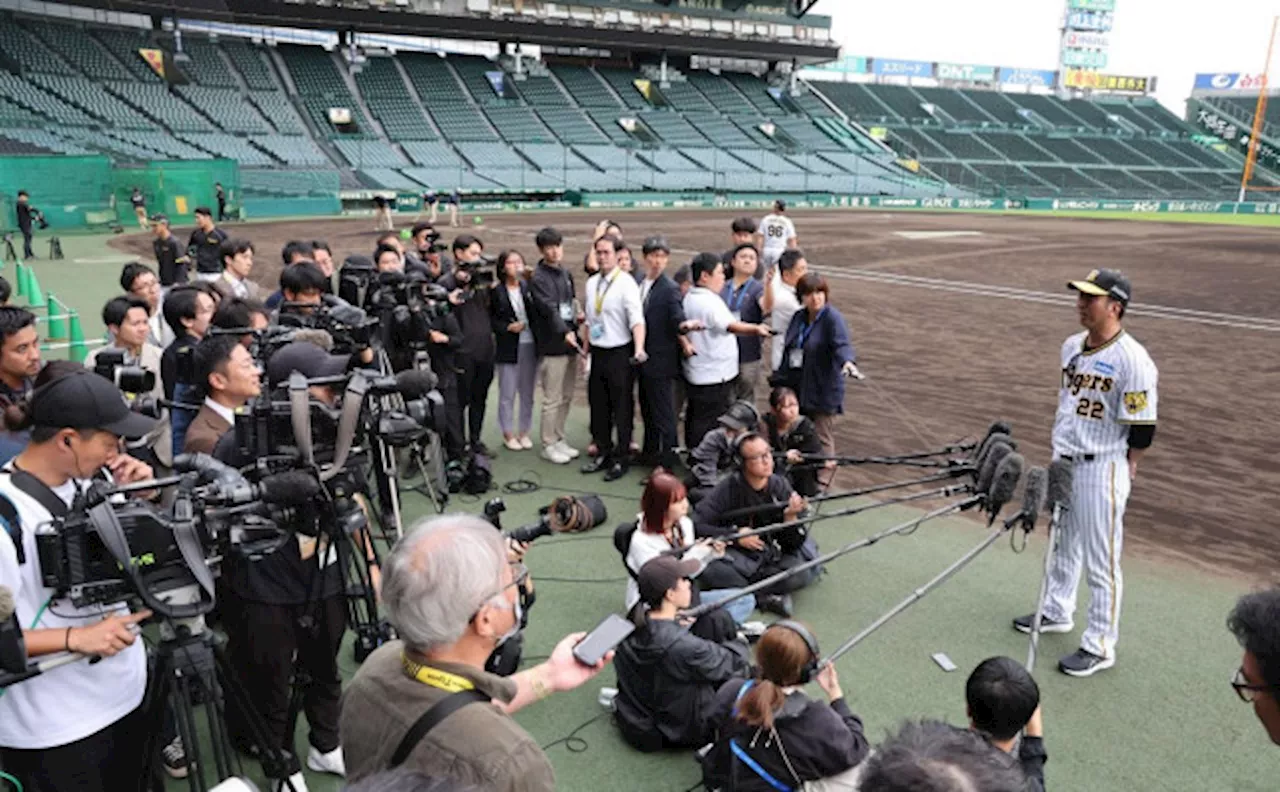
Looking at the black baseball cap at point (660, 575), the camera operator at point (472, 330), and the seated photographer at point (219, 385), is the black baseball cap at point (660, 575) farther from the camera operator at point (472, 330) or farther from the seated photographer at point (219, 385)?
the camera operator at point (472, 330)

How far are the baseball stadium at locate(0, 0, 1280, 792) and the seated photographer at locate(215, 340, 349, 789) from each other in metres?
0.29

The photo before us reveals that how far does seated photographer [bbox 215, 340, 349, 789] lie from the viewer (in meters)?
3.53

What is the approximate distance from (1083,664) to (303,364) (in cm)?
432

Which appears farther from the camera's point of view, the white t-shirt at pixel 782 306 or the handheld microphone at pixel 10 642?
the white t-shirt at pixel 782 306

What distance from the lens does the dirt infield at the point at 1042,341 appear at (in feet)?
24.1

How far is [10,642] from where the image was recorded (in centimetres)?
233

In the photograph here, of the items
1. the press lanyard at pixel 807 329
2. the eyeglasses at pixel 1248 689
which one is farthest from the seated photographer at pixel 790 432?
the eyeglasses at pixel 1248 689

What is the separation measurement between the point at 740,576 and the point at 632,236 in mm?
23003

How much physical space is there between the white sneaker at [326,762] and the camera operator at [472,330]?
3.62 m

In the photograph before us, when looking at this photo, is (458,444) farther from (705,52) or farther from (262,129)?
(705,52)

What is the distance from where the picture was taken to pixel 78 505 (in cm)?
256

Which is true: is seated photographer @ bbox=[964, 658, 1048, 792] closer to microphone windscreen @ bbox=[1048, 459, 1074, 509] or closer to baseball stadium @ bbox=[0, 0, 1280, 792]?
baseball stadium @ bbox=[0, 0, 1280, 792]

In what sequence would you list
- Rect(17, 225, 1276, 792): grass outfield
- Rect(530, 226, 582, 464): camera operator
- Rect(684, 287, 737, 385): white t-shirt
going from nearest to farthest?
Rect(17, 225, 1276, 792): grass outfield → Rect(684, 287, 737, 385): white t-shirt → Rect(530, 226, 582, 464): camera operator

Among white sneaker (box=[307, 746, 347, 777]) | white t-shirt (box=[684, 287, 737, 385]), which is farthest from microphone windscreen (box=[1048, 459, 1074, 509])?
white sneaker (box=[307, 746, 347, 777])
